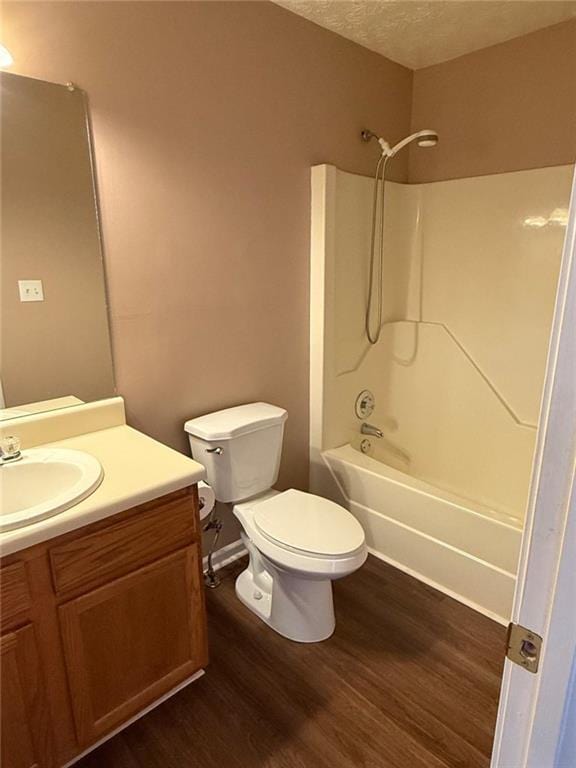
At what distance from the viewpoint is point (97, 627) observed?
128cm

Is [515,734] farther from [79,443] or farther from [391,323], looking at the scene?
[391,323]

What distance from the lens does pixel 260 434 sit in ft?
6.46

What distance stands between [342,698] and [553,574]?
132 centimetres

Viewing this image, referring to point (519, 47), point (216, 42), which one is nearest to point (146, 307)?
point (216, 42)

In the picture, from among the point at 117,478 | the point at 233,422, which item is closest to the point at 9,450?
the point at 117,478

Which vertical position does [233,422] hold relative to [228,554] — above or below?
above

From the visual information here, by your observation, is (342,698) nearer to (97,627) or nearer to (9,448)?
(97,627)

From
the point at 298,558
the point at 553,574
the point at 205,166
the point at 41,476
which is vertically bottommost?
the point at 298,558

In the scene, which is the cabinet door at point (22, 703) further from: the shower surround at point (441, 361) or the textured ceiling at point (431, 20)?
the textured ceiling at point (431, 20)

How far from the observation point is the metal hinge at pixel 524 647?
595 mm

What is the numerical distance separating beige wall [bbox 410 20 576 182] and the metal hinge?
223 centimetres

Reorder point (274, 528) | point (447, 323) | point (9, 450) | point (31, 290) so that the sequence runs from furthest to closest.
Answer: point (447, 323), point (274, 528), point (31, 290), point (9, 450)

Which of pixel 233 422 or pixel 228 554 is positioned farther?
pixel 228 554

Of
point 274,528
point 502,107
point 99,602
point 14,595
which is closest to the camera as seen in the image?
point 14,595
